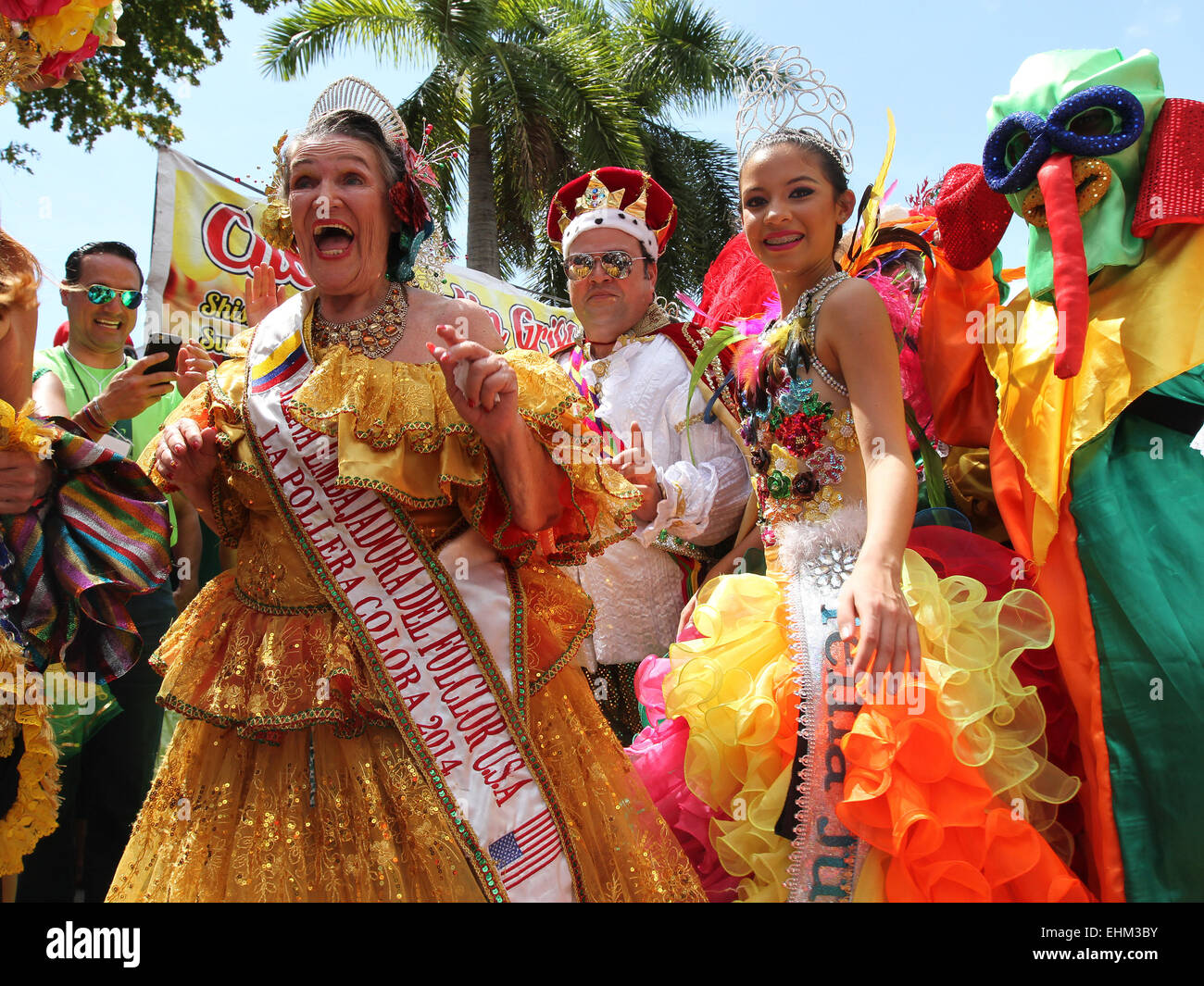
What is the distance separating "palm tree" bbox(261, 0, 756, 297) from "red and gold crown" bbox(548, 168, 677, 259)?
9.83m

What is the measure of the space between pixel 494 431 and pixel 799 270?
3.15 ft

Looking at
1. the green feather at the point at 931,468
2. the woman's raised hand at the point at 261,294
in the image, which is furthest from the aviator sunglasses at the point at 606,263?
the green feather at the point at 931,468

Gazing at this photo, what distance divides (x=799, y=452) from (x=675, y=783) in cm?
91

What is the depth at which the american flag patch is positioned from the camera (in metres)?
1.88

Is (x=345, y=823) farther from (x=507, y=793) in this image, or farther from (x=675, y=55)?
(x=675, y=55)

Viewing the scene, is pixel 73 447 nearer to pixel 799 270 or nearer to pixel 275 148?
pixel 275 148

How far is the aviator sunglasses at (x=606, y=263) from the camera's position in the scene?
11.3 ft

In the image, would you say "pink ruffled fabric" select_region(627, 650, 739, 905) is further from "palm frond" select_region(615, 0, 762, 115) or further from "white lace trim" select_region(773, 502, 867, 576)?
"palm frond" select_region(615, 0, 762, 115)

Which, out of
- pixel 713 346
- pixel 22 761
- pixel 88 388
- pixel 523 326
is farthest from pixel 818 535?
pixel 523 326

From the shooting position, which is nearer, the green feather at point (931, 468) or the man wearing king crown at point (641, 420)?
the green feather at point (931, 468)

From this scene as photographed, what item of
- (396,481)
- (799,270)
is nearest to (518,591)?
(396,481)

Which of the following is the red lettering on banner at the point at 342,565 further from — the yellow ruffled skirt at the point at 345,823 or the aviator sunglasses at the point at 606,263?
the aviator sunglasses at the point at 606,263

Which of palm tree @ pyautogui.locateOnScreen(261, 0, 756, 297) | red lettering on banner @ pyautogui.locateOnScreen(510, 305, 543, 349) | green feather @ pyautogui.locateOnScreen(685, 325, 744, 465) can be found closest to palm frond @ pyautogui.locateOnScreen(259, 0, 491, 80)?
palm tree @ pyautogui.locateOnScreen(261, 0, 756, 297)

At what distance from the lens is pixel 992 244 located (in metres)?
2.56
